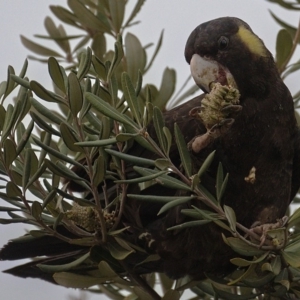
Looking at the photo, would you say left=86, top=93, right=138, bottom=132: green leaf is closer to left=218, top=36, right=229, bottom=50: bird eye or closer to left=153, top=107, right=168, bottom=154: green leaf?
left=153, top=107, right=168, bottom=154: green leaf

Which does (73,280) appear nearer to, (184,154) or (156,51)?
(184,154)

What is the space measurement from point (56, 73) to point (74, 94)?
0.18ft

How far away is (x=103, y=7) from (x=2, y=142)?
28.3 inches

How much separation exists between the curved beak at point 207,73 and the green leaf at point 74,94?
20.2 inches

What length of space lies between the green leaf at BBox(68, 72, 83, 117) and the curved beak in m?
0.51

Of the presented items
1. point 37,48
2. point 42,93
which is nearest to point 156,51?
point 37,48

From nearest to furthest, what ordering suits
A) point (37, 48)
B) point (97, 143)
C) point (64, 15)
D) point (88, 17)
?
point (97, 143)
point (88, 17)
point (64, 15)
point (37, 48)

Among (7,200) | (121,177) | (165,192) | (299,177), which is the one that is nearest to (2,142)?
(7,200)

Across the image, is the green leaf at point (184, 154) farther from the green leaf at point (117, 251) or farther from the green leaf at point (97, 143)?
the green leaf at point (117, 251)

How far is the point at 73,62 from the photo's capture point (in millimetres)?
1914

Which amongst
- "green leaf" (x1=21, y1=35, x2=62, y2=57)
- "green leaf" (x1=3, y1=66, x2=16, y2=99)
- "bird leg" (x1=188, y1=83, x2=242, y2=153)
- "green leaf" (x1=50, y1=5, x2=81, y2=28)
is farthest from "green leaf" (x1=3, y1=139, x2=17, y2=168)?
"green leaf" (x1=21, y1=35, x2=62, y2=57)

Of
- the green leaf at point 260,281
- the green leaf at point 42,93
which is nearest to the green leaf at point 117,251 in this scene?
the green leaf at point 260,281

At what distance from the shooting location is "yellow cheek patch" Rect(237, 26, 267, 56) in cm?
172

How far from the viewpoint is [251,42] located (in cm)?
173
